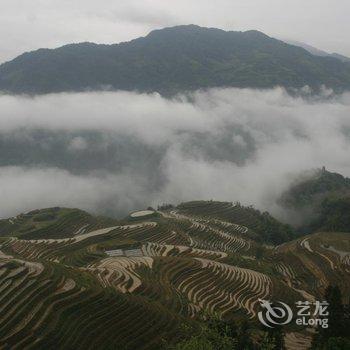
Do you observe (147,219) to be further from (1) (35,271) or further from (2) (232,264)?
(1) (35,271)

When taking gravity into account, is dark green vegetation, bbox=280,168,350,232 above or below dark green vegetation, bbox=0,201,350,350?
below

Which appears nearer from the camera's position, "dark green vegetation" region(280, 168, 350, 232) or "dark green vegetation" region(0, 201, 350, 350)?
"dark green vegetation" region(0, 201, 350, 350)

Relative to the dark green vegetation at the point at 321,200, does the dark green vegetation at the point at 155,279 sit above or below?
Answer: above

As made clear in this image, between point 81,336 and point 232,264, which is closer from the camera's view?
point 81,336

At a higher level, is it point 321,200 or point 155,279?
point 155,279

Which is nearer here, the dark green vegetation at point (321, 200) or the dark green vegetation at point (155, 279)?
the dark green vegetation at point (155, 279)

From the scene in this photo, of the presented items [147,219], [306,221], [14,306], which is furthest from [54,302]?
[306,221]

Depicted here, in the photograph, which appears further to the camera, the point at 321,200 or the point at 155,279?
the point at 321,200

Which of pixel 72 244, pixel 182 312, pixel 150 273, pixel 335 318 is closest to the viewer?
pixel 335 318
